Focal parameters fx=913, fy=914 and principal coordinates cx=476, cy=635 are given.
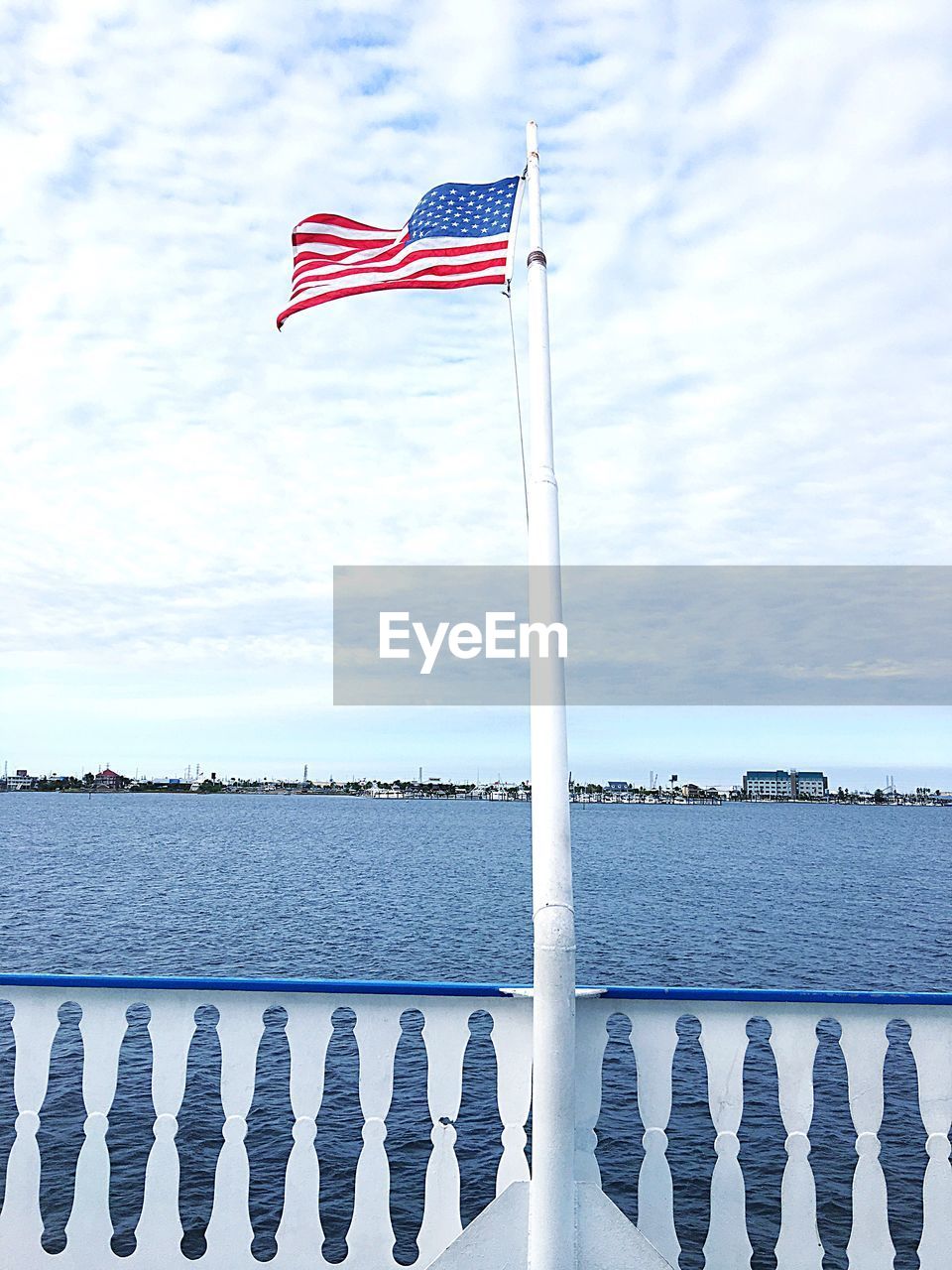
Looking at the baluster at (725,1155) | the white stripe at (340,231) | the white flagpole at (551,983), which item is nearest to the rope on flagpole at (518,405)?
the white flagpole at (551,983)

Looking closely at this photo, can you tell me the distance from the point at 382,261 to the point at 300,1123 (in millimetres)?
4096

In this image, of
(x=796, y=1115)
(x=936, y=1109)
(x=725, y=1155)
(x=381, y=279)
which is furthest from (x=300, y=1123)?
(x=381, y=279)

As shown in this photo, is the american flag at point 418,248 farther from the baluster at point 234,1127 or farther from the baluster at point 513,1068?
the baluster at point 234,1127

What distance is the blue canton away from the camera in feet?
15.2

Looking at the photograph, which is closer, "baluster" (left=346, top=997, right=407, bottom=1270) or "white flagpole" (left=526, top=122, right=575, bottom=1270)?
"white flagpole" (left=526, top=122, right=575, bottom=1270)

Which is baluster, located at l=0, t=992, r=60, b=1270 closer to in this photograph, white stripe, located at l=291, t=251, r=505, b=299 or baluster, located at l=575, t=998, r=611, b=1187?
baluster, located at l=575, t=998, r=611, b=1187

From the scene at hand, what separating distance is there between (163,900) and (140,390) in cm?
2567

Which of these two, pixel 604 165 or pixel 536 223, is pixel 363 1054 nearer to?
pixel 536 223

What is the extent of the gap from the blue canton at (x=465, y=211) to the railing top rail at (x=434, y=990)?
3.52 metres

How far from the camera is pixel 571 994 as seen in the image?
2879 mm

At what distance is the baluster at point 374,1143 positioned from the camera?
3.32 m

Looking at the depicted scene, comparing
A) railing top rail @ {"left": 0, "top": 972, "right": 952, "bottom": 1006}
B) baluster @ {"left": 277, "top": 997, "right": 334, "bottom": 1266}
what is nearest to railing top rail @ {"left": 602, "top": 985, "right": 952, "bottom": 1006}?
railing top rail @ {"left": 0, "top": 972, "right": 952, "bottom": 1006}

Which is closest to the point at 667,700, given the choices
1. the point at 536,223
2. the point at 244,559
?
the point at 244,559

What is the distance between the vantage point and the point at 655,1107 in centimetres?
329
